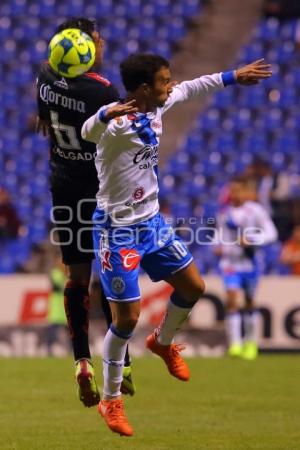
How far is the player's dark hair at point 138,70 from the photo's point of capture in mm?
7062

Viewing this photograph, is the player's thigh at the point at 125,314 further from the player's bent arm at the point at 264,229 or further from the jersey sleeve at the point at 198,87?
the player's bent arm at the point at 264,229

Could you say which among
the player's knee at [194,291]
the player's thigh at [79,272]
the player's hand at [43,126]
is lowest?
the player's knee at [194,291]

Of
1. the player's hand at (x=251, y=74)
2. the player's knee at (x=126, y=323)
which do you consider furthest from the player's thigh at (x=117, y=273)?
the player's hand at (x=251, y=74)

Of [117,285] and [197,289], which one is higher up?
[117,285]

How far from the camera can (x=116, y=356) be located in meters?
7.47

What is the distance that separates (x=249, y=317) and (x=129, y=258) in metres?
7.37

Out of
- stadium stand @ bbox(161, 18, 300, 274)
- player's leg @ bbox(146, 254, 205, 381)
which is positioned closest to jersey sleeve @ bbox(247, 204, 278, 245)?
stadium stand @ bbox(161, 18, 300, 274)

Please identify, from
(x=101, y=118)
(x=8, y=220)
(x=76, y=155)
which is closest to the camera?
(x=101, y=118)

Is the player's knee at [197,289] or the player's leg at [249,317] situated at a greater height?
the player's knee at [197,289]

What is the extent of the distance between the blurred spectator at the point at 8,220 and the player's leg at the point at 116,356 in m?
10.3

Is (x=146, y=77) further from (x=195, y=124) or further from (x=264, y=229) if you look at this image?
(x=195, y=124)

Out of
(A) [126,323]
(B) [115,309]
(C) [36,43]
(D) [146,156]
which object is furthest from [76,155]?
(C) [36,43]

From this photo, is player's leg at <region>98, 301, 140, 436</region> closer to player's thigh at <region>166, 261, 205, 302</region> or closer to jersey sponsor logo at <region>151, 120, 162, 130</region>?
player's thigh at <region>166, 261, 205, 302</region>

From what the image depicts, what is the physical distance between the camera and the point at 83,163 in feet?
25.4
